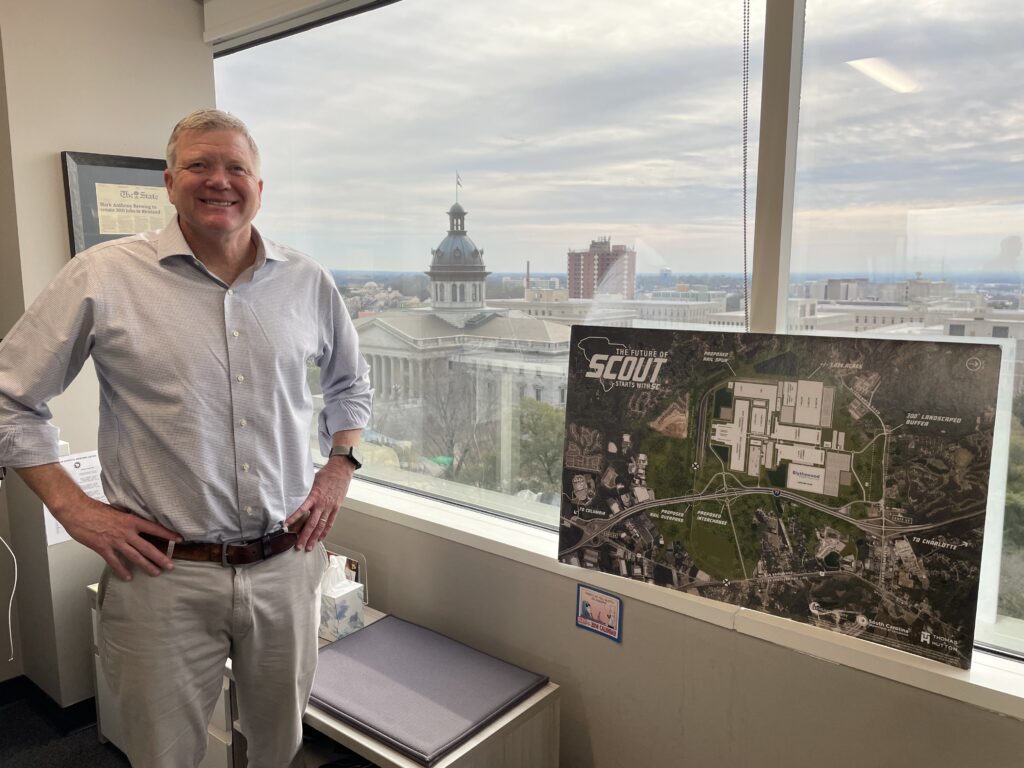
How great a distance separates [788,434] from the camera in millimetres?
1518

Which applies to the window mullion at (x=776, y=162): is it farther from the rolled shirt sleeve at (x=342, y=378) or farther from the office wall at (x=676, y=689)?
the rolled shirt sleeve at (x=342, y=378)

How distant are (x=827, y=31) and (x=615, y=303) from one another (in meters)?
0.77

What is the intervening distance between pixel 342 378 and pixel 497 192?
0.75 m

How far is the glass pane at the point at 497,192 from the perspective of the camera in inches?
71.1

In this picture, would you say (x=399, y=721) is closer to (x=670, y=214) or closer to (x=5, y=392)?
(x=5, y=392)

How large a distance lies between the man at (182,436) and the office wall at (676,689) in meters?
0.58

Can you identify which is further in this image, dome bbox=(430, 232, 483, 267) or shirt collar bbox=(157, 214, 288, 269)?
dome bbox=(430, 232, 483, 267)

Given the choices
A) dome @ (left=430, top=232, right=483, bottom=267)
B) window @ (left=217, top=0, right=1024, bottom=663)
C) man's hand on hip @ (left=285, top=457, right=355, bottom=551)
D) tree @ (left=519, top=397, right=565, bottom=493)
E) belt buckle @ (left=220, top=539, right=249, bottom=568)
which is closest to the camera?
window @ (left=217, top=0, right=1024, bottom=663)

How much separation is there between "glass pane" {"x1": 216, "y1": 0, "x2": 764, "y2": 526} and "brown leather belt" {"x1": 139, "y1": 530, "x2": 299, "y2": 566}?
81 cm

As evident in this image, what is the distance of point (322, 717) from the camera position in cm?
174

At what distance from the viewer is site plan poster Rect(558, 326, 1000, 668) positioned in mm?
1351

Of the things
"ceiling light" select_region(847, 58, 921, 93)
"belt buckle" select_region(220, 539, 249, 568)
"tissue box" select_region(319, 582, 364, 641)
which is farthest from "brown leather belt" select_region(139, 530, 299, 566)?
"ceiling light" select_region(847, 58, 921, 93)

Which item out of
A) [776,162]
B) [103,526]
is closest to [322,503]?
[103,526]

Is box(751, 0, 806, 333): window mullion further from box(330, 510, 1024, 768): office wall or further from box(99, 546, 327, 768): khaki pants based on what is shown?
box(99, 546, 327, 768): khaki pants
